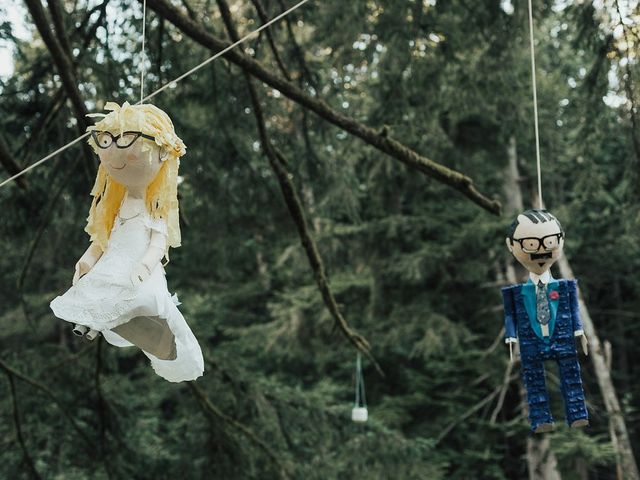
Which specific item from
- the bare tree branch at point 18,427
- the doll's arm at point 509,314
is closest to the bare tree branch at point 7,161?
the bare tree branch at point 18,427

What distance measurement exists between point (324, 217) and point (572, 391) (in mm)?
5927

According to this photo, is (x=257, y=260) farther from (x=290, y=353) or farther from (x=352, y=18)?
(x=352, y=18)

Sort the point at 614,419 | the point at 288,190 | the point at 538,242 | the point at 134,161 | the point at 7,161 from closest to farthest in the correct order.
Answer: the point at 134,161 < the point at 538,242 < the point at 7,161 < the point at 288,190 < the point at 614,419

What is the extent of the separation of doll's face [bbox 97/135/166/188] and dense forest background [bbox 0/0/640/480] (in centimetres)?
107

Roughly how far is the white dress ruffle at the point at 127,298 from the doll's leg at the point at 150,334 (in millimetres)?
15

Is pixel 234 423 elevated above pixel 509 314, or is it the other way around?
pixel 234 423

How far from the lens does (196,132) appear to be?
4699 millimetres

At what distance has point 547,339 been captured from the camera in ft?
6.40

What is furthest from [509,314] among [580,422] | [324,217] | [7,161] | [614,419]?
[324,217]

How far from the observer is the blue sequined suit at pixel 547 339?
1.94 metres

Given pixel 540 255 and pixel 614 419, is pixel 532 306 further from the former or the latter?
pixel 614 419

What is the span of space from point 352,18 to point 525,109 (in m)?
1.77

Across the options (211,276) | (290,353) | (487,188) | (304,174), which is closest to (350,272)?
(290,353)

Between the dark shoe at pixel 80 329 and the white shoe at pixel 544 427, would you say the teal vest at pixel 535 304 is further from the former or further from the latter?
the dark shoe at pixel 80 329
